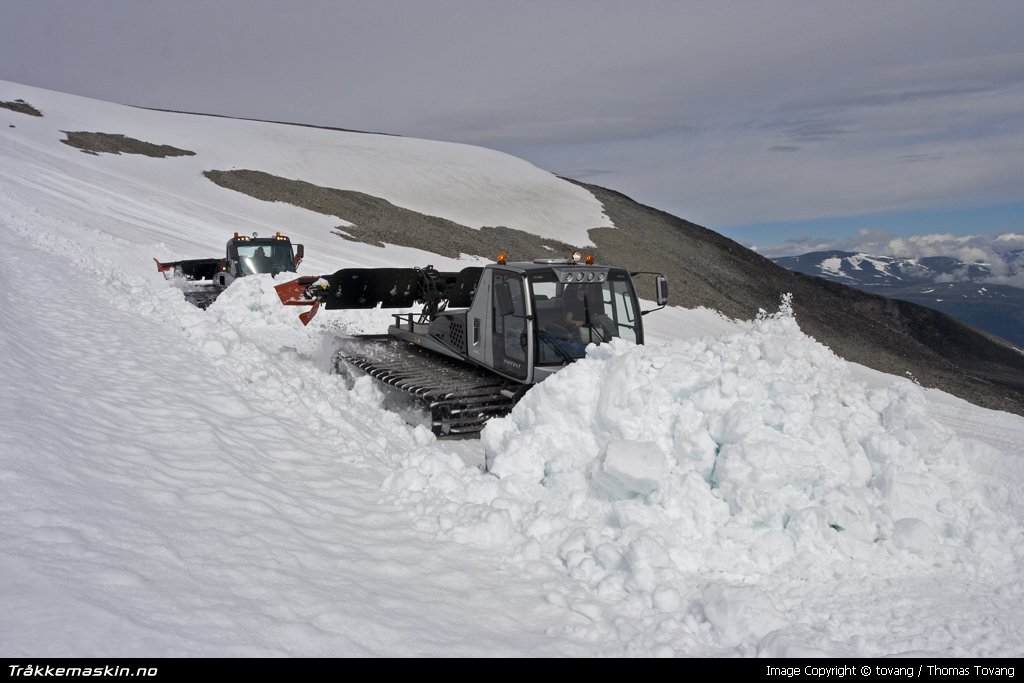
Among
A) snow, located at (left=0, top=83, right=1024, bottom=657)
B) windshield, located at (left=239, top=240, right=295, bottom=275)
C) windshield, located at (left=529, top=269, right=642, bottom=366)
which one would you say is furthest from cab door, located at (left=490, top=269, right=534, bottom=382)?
windshield, located at (left=239, top=240, right=295, bottom=275)

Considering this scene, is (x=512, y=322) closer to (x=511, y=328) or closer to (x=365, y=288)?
(x=511, y=328)

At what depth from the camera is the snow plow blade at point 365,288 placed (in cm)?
1370

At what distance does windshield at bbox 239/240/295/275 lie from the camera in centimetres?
1945

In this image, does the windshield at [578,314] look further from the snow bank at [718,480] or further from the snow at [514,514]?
the snow bank at [718,480]

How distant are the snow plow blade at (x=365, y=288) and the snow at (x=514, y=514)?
4491 millimetres

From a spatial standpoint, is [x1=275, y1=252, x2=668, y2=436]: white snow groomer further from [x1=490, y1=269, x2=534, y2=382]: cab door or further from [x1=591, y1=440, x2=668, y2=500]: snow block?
[x1=591, y1=440, x2=668, y2=500]: snow block

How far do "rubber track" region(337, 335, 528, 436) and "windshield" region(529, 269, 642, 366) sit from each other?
0.70m

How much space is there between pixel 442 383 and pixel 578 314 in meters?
1.97

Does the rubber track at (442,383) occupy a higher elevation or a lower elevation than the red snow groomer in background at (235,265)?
lower

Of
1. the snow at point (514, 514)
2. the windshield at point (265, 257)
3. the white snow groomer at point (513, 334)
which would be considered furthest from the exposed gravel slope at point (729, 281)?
the snow at point (514, 514)

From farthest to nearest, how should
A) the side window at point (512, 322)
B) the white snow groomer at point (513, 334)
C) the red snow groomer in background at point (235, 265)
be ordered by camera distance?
the red snow groomer in background at point (235, 265) → the side window at point (512, 322) → the white snow groomer at point (513, 334)

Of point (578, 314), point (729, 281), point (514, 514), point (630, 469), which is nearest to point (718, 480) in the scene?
point (630, 469)

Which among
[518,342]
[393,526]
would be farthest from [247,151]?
[393,526]
